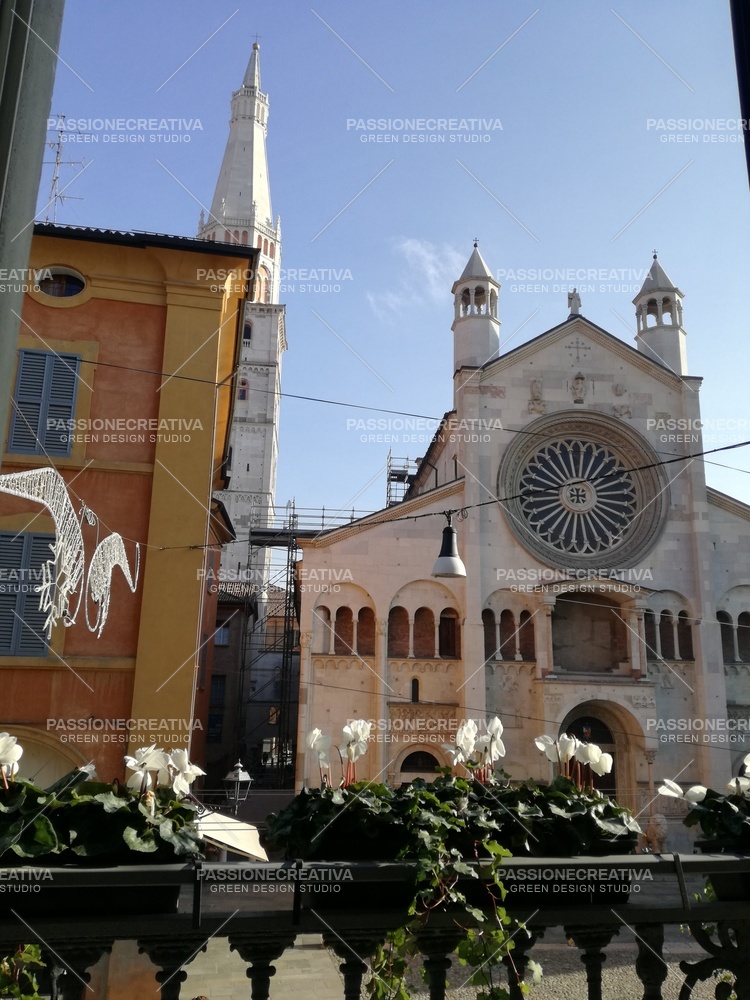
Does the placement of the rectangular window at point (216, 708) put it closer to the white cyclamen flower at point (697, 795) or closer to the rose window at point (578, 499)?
the rose window at point (578, 499)

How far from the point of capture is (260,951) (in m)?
2.37

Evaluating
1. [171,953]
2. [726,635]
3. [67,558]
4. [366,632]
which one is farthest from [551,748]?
[726,635]

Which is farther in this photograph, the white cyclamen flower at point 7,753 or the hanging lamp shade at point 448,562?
the hanging lamp shade at point 448,562

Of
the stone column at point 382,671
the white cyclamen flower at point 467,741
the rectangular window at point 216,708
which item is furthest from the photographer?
the rectangular window at point 216,708

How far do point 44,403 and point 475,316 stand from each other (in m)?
19.4

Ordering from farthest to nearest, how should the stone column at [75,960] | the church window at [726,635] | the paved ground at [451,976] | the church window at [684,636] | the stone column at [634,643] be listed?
1. the church window at [726,635]
2. the church window at [684,636]
3. the stone column at [634,643]
4. the paved ground at [451,976]
5. the stone column at [75,960]

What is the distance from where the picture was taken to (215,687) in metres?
36.0

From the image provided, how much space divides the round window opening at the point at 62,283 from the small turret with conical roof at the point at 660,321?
2209 cm

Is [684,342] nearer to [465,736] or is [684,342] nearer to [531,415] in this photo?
[531,415]

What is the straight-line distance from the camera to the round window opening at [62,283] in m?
12.8

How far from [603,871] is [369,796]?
82cm

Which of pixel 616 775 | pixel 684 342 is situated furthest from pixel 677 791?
pixel 684 342

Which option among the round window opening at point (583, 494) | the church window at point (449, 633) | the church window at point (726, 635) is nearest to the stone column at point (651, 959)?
the church window at point (449, 633)

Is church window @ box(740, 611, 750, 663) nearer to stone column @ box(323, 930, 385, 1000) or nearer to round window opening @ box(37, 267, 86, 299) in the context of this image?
round window opening @ box(37, 267, 86, 299)
